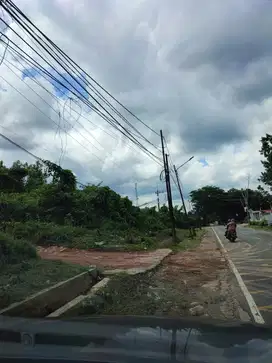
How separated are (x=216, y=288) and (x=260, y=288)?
1.17 meters

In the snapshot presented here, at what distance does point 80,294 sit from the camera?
1035 centimetres

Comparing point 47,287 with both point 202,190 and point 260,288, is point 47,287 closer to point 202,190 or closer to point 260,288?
point 260,288

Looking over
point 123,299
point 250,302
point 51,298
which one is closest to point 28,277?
point 51,298

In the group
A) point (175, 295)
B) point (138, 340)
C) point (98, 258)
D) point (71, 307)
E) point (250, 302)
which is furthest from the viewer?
point (98, 258)

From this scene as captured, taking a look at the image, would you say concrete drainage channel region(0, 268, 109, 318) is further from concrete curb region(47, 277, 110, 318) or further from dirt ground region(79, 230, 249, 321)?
dirt ground region(79, 230, 249, 321)

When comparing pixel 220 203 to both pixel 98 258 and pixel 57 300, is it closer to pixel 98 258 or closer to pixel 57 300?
pixel 98 258

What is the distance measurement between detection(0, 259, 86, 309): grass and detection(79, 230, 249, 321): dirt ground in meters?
1.13

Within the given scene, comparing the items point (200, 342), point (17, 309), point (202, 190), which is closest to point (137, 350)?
point (200, 342)

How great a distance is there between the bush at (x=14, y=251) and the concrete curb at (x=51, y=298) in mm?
1736

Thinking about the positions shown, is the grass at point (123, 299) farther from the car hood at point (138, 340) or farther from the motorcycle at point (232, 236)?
the motorcycle at point (232, 236)

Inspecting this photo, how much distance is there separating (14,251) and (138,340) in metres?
9.32

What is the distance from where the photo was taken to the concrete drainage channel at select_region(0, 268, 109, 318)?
7.71m

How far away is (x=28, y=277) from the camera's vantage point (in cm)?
980

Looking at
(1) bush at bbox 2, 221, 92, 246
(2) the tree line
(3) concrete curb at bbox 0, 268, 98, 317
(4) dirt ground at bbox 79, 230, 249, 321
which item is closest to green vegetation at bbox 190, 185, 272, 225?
(2) the tree line
